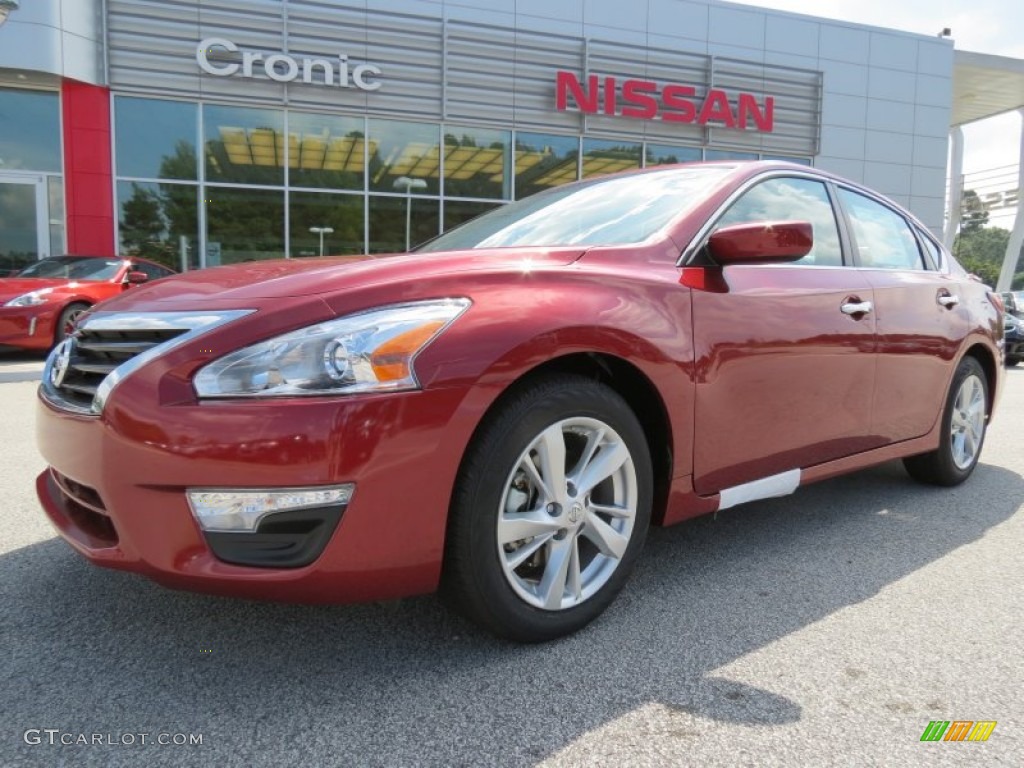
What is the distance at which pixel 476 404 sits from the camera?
6.13 feet

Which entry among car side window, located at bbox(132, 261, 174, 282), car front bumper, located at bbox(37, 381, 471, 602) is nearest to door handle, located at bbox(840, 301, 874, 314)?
car front bumper, located at bbox(37, 381, 471, 602)


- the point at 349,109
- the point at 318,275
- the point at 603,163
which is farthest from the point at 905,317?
the point at 603,163

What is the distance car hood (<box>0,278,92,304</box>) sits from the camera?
8.62m

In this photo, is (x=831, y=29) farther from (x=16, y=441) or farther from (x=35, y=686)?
(x=35, y=686)

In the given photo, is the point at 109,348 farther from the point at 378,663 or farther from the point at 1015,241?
the point at 1015,241

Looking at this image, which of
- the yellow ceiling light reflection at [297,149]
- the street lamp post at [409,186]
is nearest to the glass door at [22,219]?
the yellow ceiling light reflection at [297,149]

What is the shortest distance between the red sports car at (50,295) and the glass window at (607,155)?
910cm

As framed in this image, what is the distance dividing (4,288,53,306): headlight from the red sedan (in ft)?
24.8

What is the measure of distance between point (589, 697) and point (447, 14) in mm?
14585

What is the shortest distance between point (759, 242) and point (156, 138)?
13.3m

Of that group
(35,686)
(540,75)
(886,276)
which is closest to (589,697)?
(35,686)

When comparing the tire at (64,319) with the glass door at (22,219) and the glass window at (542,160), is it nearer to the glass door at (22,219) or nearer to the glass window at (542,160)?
the glass door at (22,219)

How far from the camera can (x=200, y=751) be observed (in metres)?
1.61

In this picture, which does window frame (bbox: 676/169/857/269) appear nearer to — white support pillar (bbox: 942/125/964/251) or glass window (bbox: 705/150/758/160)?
glass window (bbox: 705/150/758/160)
